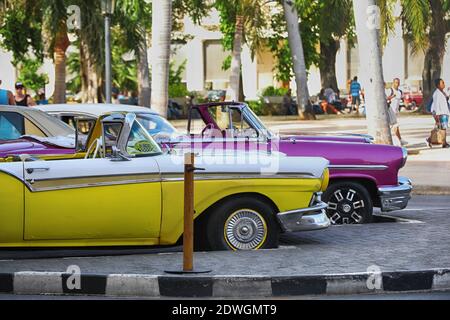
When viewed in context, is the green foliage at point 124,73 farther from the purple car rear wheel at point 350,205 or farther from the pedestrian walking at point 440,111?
the purple car rear wheel at point 350,205

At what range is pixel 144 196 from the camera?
10055mm

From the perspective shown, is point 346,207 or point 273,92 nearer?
point 346,207

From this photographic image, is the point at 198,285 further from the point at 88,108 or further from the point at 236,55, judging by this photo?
the point at 236,55

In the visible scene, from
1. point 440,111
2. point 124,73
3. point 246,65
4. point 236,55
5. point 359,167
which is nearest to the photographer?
point 359,167

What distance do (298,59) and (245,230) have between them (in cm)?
3652

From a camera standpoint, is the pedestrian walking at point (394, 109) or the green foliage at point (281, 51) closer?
the pedestrian walking at point (394, 109)

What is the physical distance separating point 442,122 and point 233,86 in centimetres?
1875

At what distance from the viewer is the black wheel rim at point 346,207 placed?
1304 centimetres

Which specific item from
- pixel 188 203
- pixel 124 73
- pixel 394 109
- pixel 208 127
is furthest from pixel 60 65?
pixel 188 203

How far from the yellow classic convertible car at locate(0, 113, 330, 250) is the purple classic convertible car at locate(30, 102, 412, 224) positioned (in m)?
2.19

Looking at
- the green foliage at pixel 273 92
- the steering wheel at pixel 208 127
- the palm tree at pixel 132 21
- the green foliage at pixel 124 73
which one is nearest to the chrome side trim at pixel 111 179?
the steering wheel at pixel 208 127

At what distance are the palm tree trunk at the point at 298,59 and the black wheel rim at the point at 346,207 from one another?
32.5 meters

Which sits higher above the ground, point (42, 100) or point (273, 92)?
point (273, 92)
